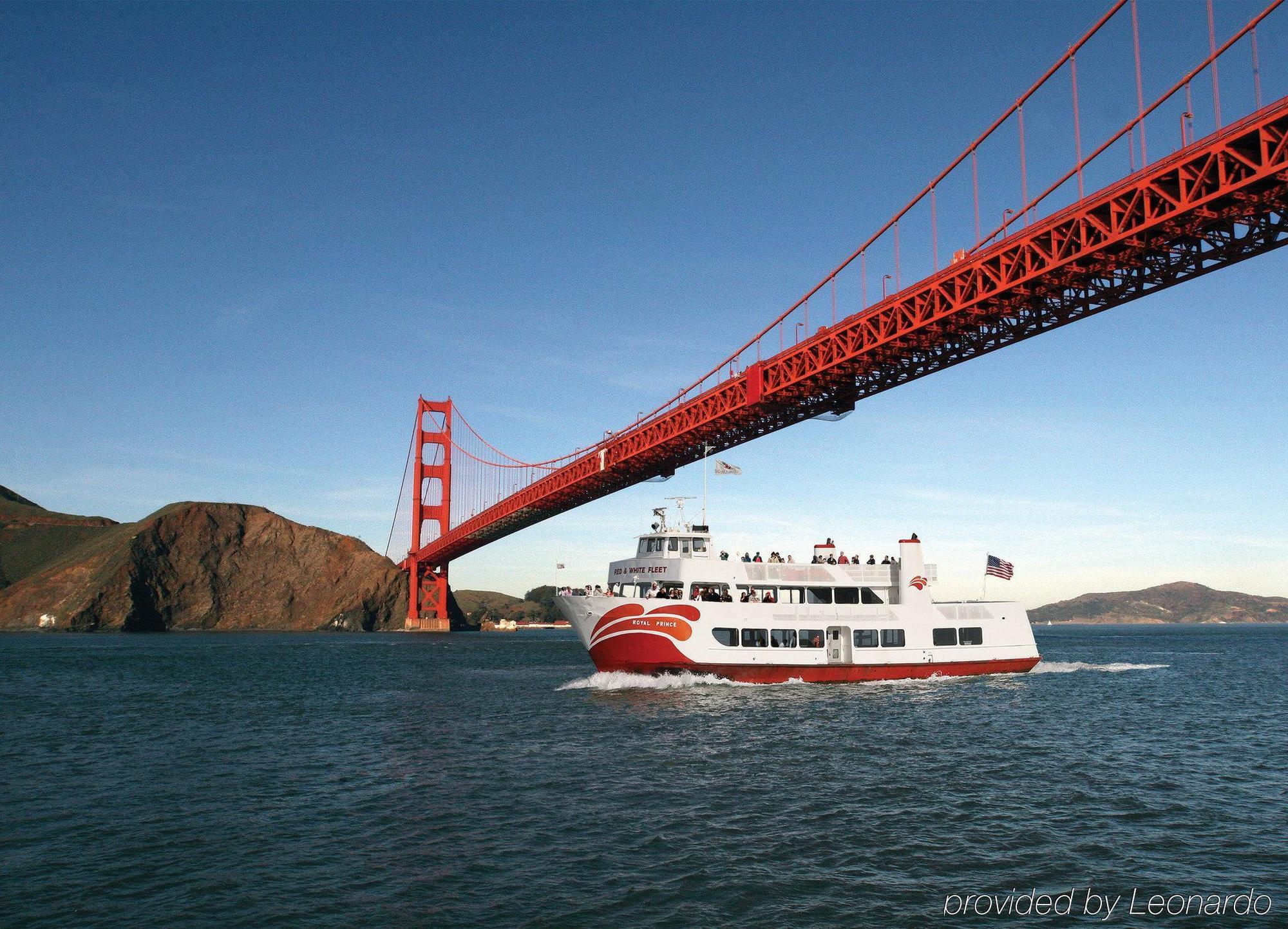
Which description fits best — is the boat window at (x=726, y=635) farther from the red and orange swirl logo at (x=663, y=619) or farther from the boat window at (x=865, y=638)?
the boat window at (x=865, y=638)

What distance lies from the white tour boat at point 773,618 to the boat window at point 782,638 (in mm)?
37

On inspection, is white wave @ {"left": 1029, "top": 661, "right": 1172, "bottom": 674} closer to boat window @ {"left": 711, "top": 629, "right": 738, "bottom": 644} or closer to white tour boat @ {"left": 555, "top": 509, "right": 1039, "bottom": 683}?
white tour boat @ {"left": 555, "top": 509, "right": 1039, "bottom": 683}

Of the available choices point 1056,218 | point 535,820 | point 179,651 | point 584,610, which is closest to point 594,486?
point 179,651

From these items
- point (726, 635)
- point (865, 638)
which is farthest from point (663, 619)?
point (865, 638)

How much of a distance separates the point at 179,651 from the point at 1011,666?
61.4 m

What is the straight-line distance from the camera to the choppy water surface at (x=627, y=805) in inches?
473

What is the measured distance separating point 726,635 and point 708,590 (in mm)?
1904

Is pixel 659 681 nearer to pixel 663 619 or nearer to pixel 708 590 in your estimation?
pixel 663 619

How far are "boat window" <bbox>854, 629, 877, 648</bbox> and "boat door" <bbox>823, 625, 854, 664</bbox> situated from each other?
0.33 metres

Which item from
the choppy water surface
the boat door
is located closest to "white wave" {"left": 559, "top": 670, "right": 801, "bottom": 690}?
the choppy water surface

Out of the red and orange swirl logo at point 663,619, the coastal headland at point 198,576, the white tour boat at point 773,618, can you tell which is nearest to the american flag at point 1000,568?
the white tour boat at point 773,618

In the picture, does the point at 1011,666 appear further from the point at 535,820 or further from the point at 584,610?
the point at 535,820

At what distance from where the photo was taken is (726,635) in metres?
35.1

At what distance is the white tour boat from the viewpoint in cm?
3456
